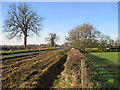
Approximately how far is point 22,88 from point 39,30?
2832 cm

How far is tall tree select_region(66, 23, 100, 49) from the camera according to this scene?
39.0 metres

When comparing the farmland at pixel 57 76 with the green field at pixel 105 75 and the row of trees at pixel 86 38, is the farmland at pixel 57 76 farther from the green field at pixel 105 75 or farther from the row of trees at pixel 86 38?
the row of trees at pixel 86 38

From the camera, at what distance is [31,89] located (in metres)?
4.85

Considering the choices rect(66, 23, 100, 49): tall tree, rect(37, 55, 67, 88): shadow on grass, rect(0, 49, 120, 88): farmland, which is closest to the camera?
rect(0, 49, 120, 88): farmland

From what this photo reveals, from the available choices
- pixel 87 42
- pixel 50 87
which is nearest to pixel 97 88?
pixel 50 87

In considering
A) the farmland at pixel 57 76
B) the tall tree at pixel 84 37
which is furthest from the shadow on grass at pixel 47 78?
the tall tree at pixel 84 37

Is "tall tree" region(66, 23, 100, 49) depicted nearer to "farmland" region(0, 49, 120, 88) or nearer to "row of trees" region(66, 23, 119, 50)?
"row of trees" region(66, 23, 119, 50)

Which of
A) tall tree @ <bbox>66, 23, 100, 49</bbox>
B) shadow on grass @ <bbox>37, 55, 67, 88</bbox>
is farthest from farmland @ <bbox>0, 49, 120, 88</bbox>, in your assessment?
tall tree @ <bbox>66, 23, 100, 49</bbox>

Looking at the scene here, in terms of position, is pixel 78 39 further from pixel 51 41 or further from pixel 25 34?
pixel 51 41

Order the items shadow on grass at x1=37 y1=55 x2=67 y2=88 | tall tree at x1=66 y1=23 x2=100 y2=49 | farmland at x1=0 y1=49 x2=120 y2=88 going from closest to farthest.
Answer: farmland at x1=0 y1=49 x2=120 y2=88 → shadow on grass at x1=37 y1=55 x2=67 y2=88 → tall tree at x1=66 y1=23 x2=100 y2=49

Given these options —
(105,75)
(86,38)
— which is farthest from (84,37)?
(105,75)

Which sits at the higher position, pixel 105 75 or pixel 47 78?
pixel 47 78

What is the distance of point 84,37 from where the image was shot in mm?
39812

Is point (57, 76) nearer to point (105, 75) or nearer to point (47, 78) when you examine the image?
point (47, 78)
